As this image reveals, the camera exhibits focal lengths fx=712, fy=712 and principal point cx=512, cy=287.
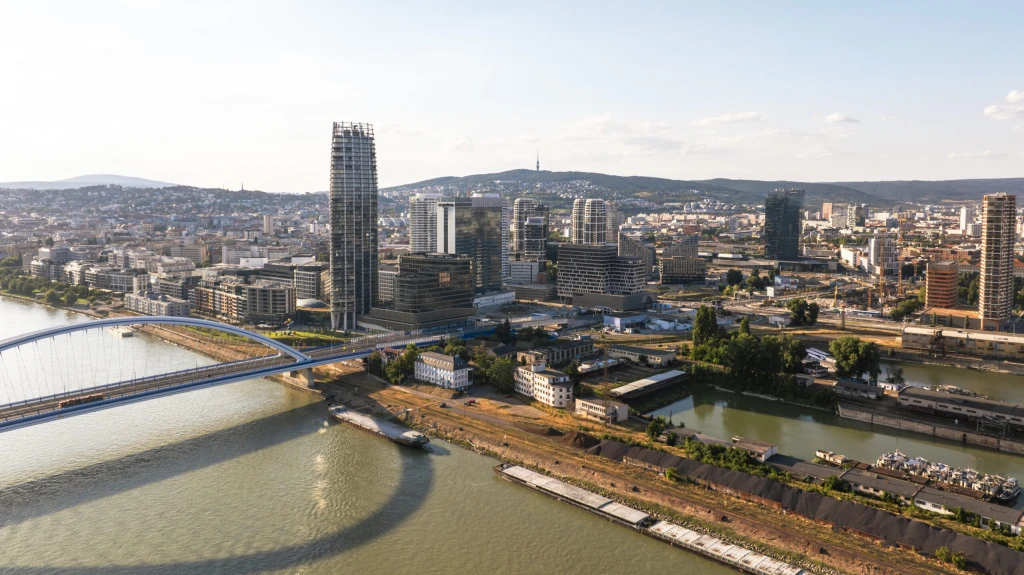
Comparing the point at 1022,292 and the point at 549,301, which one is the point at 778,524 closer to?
the point at 549,301

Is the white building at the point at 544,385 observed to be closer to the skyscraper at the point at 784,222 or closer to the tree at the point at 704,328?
the tree at the point at 704,328

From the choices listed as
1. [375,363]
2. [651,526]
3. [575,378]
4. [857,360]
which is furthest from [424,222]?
[651,526]

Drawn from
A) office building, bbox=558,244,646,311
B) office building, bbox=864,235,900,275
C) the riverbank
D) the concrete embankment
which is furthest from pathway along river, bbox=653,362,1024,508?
office building, bbox=864,235,900,275

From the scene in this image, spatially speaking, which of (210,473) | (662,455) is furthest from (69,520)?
(662,455)

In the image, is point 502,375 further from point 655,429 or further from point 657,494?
point 657,494

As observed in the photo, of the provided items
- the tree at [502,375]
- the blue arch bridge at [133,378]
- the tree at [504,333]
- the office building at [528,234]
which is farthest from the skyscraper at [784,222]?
the tree at [502,375]

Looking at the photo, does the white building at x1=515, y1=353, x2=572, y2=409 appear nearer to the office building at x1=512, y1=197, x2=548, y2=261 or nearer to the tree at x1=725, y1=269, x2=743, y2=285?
the office building at x1=512, y1=197, x2=548, y2=261
